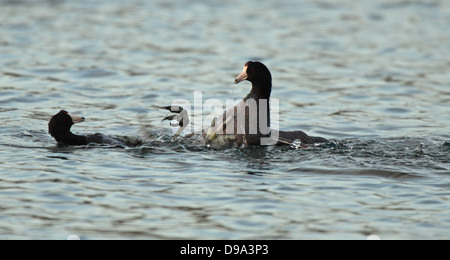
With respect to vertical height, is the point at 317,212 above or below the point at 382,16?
below

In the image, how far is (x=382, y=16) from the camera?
23062mm

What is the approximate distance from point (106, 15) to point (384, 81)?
31.5 feet

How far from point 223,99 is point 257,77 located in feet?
13.6

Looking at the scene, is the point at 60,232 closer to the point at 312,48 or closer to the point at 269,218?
the point at 269,218

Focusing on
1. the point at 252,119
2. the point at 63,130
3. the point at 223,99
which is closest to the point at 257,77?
the point at 252,119

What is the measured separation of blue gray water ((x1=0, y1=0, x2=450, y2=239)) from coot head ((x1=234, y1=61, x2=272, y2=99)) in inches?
31.2

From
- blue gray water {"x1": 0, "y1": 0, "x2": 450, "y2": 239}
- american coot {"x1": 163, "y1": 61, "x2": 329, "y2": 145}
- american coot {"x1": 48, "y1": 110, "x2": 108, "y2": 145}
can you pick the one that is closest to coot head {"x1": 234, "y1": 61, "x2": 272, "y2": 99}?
american coot {"x1": 163, "y1": 61, "x2": 329, "y2": 145}

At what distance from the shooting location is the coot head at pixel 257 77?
1038 cm

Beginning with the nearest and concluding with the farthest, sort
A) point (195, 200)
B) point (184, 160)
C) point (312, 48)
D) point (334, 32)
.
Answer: point (195, 200)
point (184, 160)
point (312, 48)
point (334, 32)

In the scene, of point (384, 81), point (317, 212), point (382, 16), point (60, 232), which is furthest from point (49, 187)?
point (382, 16)

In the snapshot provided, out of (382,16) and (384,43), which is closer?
(384,43)

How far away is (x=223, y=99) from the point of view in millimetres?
14531

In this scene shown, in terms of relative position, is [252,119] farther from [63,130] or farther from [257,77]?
[63,130]

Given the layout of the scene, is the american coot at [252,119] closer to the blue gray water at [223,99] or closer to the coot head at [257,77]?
the coot head at [257,77]
